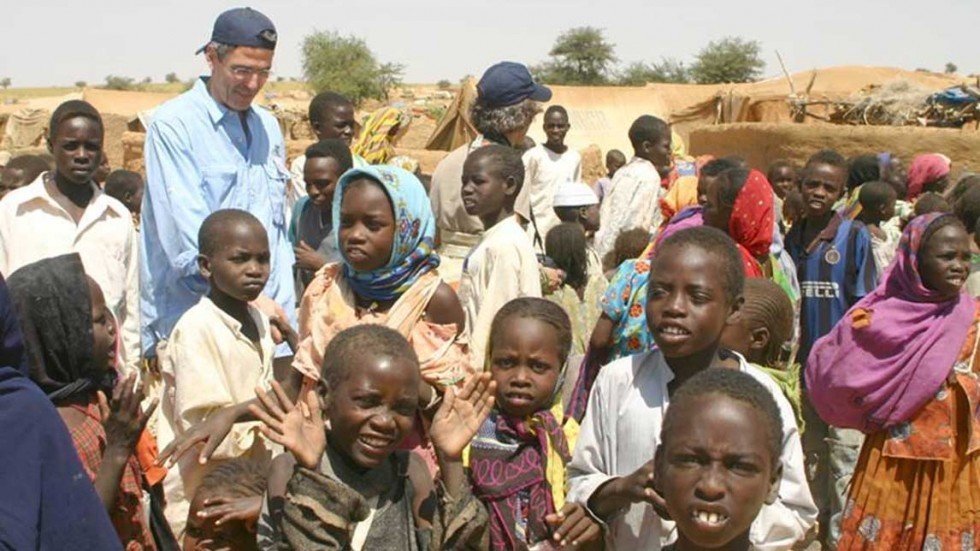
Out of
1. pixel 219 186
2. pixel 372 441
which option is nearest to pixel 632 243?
pixel 219 186

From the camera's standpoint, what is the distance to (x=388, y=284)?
13.1 feet

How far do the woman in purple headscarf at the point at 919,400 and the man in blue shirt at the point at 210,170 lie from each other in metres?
2.43

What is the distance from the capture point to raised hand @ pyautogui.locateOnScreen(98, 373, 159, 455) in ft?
10.6

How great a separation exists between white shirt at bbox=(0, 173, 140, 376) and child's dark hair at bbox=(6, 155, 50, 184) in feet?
8.48

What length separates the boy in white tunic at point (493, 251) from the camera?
477cm

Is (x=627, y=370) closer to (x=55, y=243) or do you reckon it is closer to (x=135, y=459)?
(x=135, y=459)

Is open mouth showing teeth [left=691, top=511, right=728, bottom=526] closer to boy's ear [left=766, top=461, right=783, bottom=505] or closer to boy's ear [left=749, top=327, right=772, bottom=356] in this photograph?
boy's ear [left=766, top=461, right=783, bottom=505]

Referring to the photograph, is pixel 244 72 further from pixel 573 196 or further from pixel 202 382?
pixel 573 196

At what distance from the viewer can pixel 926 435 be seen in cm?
489

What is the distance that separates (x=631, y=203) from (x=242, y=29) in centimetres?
401

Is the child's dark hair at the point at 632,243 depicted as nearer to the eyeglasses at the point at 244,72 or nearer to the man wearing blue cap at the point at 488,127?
the man wearing blue cap at the point at 488,127

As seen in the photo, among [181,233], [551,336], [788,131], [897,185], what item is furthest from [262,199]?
[788,131]

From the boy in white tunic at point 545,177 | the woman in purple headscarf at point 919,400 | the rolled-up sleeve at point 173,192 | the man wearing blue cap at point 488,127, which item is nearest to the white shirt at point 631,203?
the boy in white tunic at point 545,177

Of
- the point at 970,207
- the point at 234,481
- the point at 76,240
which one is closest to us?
the point at 234,481
